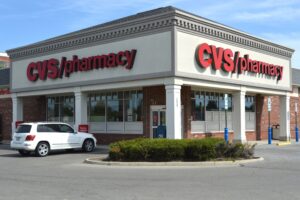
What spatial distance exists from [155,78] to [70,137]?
5.37 m

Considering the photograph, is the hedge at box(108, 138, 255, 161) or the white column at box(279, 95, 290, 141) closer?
the hedge at box(108, 138, 255, 161)

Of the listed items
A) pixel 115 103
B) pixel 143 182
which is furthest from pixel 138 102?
pixel 143 182

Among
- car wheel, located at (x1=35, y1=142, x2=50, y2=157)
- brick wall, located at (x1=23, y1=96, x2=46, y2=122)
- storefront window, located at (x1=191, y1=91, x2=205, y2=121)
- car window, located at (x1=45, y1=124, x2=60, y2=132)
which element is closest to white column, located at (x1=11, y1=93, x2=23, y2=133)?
brick wall, located at (x1=23, y1=96, x2=46, y2=122)

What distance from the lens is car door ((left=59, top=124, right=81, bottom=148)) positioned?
2373cm

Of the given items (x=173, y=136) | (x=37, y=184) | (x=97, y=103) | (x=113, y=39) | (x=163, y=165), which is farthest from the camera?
(x=97, y=103)

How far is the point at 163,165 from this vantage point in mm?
16844

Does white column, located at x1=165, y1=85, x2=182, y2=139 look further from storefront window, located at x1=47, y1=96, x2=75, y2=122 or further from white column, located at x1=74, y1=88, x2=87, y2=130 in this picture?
storefront window, located at x1=47, y1=96, x2=75, y2=122

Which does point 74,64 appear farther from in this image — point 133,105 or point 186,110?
point 186,110

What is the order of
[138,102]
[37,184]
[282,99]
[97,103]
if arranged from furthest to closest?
[282,99] < [97,103] < [138,102] < [37,184]

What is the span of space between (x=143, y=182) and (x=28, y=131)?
11.4 m

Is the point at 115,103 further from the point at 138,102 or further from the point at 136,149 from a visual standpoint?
the point at 136,149

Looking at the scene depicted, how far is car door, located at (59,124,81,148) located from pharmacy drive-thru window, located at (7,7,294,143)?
11.6ft

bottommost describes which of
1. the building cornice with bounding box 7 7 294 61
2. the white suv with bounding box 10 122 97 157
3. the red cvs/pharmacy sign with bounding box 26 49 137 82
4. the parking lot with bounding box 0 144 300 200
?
the parking lot with bounding box 0 144 300 200

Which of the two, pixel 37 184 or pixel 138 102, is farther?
pixel 138 102
